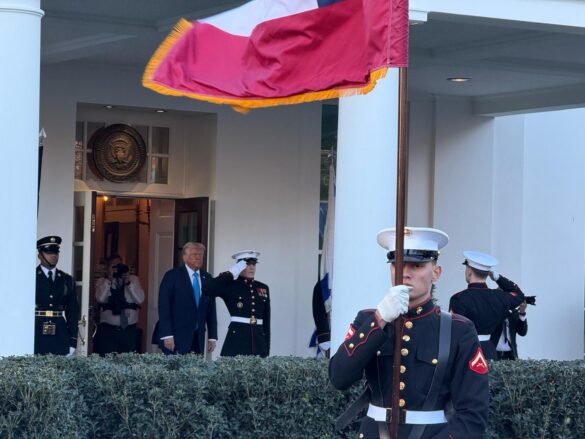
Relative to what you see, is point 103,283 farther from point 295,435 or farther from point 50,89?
point 295,435

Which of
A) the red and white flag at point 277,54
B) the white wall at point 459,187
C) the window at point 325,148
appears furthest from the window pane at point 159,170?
the red and white flag at point 277,54

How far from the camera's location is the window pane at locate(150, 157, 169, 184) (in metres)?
14.4

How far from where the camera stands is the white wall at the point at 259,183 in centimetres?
1386

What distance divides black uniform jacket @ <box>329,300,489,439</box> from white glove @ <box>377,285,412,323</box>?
22 cm

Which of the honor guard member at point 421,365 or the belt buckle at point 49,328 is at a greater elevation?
the honor guard member at point 421,365

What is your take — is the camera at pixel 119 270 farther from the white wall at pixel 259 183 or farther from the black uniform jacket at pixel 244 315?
the black uniform jacket at pixel 244 315

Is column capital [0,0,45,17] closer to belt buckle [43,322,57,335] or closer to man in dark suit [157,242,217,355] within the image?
belt buckle [43,322,57,335]

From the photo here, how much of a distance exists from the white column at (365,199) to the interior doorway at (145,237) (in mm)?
5634

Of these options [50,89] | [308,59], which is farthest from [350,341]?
[50,89]

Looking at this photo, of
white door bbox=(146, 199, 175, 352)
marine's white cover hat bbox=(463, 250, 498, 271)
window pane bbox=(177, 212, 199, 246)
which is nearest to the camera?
marine's white cover hat bbox=(463, 250, 498, 271)

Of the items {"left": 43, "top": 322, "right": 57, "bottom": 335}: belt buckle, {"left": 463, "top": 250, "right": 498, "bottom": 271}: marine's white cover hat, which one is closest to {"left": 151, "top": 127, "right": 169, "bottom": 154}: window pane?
{"left": 43, "top": 322, "right": 57, "bottom": 335}: belt buckle

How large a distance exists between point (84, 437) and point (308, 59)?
8.81 feet

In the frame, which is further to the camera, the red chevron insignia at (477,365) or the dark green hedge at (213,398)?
the dark green hedge at (213,398)

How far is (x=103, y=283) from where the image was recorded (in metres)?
14.3
